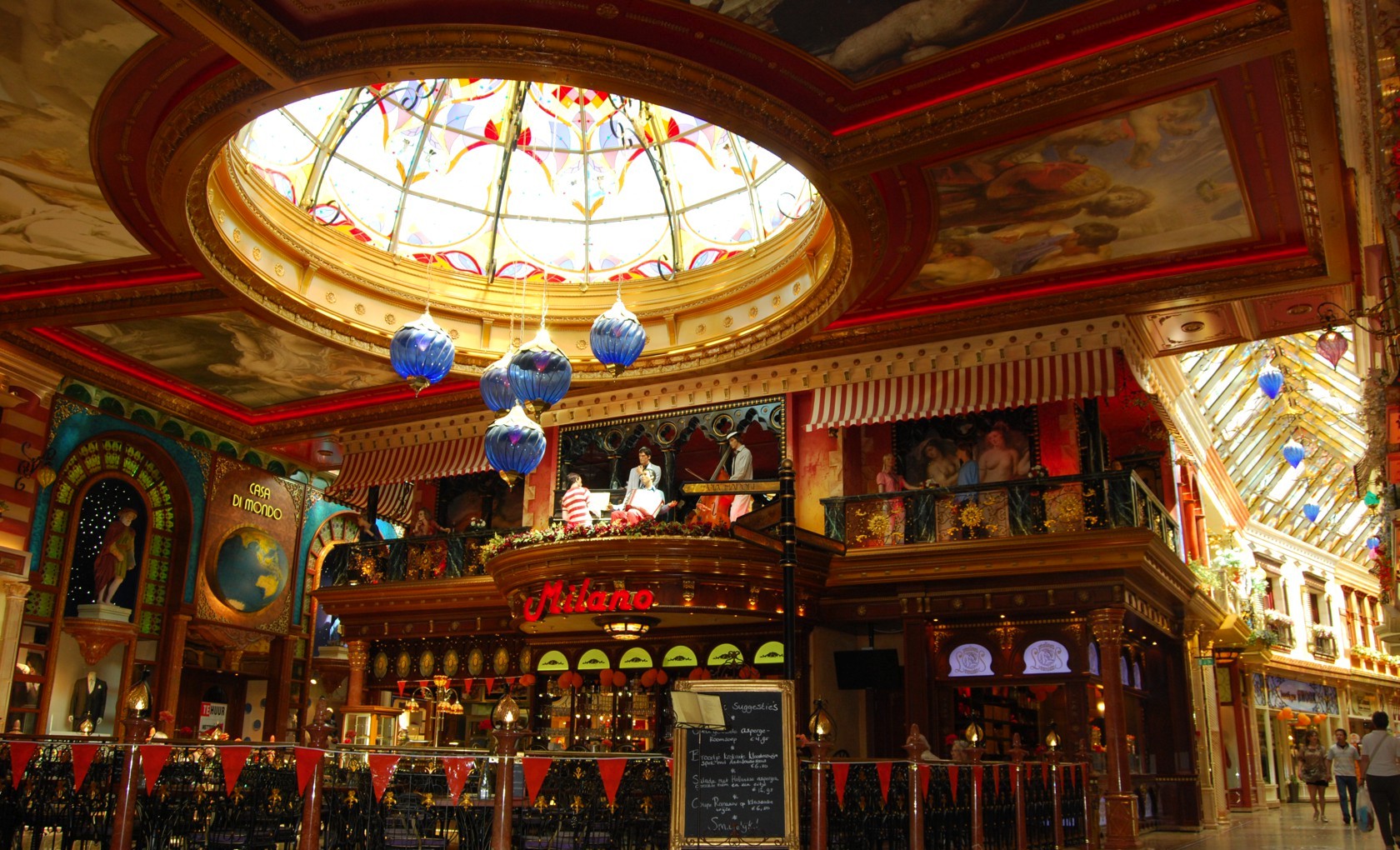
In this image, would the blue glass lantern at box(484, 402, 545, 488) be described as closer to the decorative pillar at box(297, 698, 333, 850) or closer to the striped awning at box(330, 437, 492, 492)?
the decorative pillar at box(297, 698, 333, 850)

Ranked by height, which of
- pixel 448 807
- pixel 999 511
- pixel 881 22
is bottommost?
pixel 448 807

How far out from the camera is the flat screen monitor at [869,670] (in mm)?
14492

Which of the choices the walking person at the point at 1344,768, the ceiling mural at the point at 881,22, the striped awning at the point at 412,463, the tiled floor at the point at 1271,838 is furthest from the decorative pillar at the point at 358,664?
the walking person at the point at 1344,768

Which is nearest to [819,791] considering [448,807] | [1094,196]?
[448,807]

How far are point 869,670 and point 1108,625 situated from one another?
331cm

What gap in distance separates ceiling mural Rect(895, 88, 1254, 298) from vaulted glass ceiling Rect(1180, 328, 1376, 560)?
8.10m

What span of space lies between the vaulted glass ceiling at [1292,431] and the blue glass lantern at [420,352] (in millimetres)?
13192

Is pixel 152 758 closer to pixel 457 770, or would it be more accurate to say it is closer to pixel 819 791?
pixel 457 770

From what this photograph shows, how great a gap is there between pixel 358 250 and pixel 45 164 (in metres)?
4.95

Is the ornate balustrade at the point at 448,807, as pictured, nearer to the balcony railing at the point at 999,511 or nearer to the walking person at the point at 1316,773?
the balcony railing at the point at 999,511

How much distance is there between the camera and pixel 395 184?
50.6ft

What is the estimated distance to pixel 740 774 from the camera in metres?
6.91

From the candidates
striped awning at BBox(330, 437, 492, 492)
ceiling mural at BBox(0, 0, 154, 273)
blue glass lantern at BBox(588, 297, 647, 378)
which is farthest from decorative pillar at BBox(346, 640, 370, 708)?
blue glass lantern at BBox(588, 297, 647, 378)

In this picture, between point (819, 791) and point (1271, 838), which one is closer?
point (819, 791)
